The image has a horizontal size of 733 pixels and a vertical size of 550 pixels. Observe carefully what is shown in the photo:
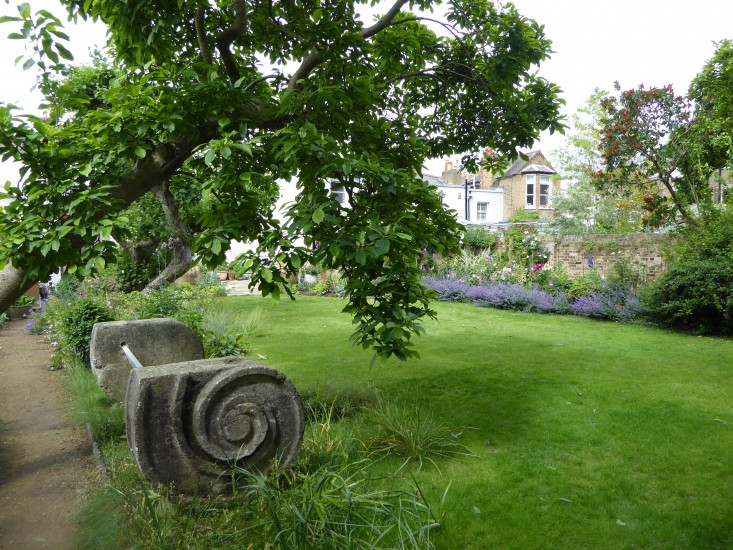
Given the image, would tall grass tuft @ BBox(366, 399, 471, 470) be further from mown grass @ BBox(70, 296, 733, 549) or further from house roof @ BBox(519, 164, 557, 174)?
house roof @ BBox(519, 164, 557, 174)

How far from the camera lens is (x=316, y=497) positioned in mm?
3291

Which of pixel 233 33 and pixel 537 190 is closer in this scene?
pixel 233 33

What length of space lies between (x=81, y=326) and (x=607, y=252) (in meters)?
11.5

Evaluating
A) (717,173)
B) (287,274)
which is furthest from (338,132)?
(717,173)

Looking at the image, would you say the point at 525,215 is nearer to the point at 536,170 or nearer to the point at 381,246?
the point at 536,170

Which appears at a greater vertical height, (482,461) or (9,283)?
(9,283)

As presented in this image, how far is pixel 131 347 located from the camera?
6.26 metres

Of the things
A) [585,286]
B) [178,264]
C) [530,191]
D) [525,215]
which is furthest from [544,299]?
[530,191]

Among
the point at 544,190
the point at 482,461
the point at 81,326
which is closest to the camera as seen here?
the point at 482,461

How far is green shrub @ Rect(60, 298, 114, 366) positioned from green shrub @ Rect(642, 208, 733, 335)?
987 centimetres

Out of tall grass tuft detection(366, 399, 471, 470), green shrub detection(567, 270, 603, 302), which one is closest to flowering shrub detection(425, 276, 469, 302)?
green shrub detection(567, 270, 603, 302)

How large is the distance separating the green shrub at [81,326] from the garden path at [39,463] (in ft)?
1.44

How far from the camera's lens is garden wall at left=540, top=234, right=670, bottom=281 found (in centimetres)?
1260

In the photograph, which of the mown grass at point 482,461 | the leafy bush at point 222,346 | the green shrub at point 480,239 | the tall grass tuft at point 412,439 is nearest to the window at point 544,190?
the green shrub at point 480,239
